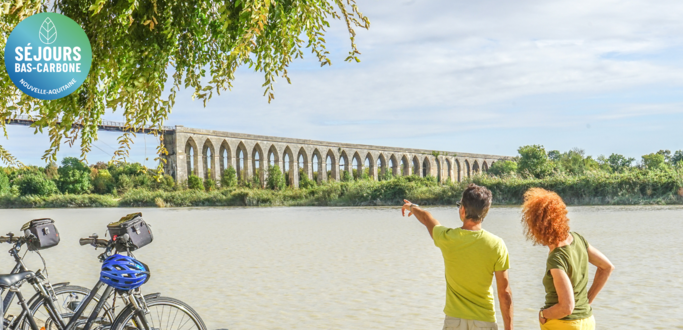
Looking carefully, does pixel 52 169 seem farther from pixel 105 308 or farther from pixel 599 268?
pixel 599 268

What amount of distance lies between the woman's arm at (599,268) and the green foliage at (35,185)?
51.7 meters

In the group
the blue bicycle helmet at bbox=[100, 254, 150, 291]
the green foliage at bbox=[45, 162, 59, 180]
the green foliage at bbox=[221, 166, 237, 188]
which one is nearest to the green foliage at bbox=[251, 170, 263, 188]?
the green foliage at bbox=[221, 166, 237, 188]

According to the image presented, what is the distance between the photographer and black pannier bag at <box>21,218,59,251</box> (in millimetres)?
3785

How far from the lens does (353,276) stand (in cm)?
784

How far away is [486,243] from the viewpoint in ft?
9.23

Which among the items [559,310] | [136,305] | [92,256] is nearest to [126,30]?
[136,305]

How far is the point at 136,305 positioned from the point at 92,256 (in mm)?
8253

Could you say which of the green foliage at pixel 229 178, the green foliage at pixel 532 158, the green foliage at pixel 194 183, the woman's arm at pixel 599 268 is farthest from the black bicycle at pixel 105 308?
the green foliage at pixel 229 178

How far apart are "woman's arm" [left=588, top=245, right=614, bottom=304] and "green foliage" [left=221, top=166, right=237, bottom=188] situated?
47.1 m

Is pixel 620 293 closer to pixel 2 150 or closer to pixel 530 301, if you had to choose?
pixel 530 301

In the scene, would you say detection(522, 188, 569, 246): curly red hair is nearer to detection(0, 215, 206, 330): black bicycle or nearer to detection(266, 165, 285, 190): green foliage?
detection(0, 215, 206, 330): black bicycle

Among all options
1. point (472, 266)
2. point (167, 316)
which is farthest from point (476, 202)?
point (167, 316)

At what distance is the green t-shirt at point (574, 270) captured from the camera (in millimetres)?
2586

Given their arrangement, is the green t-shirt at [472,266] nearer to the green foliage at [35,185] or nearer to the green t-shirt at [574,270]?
the green t-shirt at [574,270]
